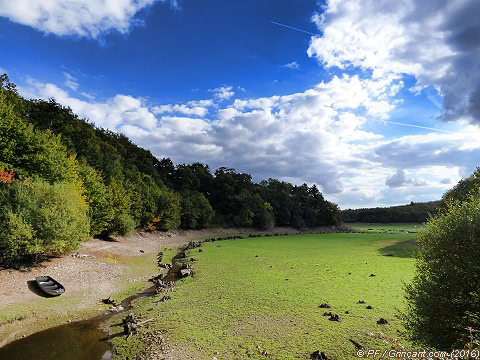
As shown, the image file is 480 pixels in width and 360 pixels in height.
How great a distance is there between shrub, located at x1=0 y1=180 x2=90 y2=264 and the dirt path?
6.04 feet

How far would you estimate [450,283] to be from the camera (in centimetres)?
947

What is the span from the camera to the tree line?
27.2m

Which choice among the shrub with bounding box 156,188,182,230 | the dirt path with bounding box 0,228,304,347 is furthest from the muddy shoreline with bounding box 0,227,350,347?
the shrub with bounding box 156,188,182,230

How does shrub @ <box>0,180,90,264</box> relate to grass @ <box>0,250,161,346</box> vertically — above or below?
above

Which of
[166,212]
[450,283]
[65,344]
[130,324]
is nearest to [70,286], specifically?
[65,344]

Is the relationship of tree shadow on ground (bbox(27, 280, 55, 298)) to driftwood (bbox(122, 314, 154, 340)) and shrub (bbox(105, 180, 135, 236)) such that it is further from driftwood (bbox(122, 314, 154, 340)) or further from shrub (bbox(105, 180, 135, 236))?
shrub (bbox(105, 180, 135, 236))

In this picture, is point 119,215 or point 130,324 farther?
point 119,215

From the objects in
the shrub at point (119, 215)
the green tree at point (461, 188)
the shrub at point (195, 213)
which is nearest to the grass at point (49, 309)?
the shrub at point (119, 215)

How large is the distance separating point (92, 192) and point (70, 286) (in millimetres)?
24859

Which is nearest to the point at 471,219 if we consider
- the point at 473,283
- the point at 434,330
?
the point at 473,283

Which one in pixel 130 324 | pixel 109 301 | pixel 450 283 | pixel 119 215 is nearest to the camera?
pixel 450 283

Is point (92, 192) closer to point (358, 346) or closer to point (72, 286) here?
point (72, 286)

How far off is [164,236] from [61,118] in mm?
35425

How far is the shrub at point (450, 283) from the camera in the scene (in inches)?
354
